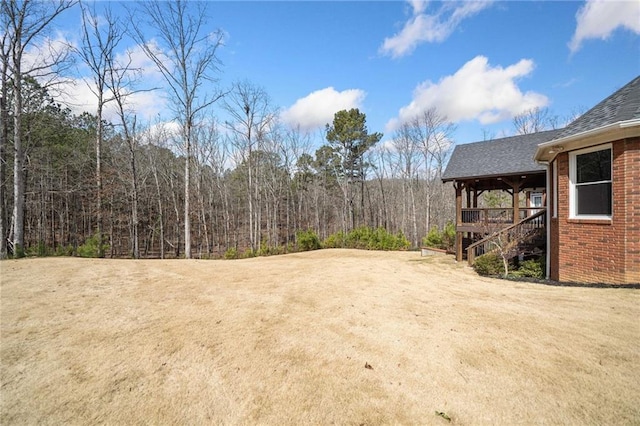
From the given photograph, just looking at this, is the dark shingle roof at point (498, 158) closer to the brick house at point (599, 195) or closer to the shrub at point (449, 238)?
the brick house at point (599, 195)

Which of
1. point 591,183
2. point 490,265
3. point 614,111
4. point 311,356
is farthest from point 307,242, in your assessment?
point 311,356

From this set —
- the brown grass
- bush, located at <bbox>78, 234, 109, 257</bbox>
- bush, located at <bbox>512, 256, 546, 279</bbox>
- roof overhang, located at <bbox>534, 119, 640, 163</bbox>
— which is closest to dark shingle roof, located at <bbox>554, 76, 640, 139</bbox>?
roof overhang, located at <bbox>534, 119, 640, 163</bbox>

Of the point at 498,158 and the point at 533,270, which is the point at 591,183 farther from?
the point at 498,158

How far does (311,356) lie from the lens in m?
3.25

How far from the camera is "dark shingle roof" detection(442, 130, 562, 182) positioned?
1094cm

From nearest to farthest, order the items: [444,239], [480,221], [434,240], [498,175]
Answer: [498,175] < [480,221] < [444,239] < [434,240]

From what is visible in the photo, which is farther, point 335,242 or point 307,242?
point 335,242

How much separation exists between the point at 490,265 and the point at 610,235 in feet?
10.1

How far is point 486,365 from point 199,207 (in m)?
24.0

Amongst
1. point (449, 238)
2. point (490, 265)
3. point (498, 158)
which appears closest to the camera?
point (490, 265)

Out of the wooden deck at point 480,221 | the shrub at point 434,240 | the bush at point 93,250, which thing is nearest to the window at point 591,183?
the wooden deck at point 480,221

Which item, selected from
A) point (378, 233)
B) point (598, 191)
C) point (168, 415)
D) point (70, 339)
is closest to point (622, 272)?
point (598, 191)

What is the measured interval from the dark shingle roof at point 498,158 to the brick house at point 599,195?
326 cm

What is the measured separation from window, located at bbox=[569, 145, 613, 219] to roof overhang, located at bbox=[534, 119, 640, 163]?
0.19 meters
